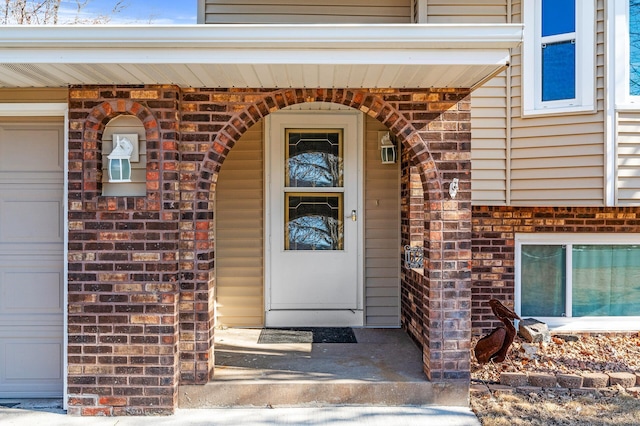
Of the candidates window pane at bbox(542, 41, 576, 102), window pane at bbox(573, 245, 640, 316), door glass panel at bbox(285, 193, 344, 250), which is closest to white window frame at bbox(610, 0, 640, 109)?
window pane at bbox(542, 41, 576, 102)

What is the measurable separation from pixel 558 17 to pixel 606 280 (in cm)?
272

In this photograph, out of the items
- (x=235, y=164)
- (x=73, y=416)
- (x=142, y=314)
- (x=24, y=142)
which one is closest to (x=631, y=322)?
(x=235, y=164)

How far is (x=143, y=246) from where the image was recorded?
131 inches

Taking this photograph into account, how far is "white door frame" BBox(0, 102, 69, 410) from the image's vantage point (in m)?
3.36

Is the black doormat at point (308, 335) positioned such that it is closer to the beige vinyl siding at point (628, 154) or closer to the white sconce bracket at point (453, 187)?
the white sconce bracket at point (453, 187)

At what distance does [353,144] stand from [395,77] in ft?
5.81

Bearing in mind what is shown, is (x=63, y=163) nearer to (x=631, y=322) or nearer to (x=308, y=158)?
(x=308, y=158)

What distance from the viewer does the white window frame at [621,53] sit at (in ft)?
13.7

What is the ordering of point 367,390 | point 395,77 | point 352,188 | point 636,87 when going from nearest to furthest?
point 395,77, point 367,390, point 636,87, point 352,188

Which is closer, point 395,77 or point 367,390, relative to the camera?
point 395,77

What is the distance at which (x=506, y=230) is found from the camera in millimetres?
4898

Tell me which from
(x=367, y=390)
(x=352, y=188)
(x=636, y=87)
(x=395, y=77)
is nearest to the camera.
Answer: (x=395, y=77)

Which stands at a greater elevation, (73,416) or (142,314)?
(142,314)

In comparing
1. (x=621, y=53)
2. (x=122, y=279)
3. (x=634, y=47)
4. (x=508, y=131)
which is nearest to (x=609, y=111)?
(x=621, y=53)
